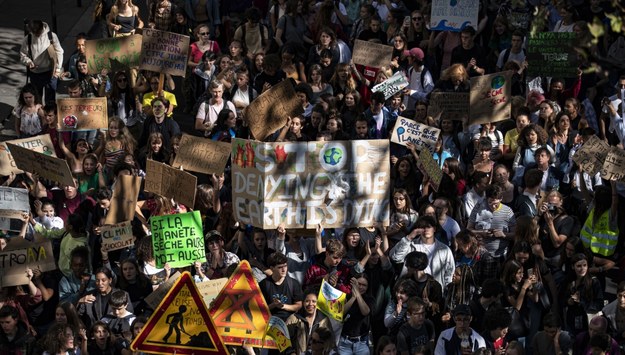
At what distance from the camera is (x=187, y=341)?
12.6 m

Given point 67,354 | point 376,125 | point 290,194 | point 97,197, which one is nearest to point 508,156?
point 376,125

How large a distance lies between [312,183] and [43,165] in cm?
318

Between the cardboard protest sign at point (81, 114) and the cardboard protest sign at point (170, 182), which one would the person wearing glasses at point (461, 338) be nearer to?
the cardboard protest sign at point (170, 182)

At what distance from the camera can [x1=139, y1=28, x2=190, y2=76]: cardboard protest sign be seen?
2008 centimetres

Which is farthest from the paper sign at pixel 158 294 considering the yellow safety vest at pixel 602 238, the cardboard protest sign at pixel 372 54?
the cardboard protest sign at pixel 372 54

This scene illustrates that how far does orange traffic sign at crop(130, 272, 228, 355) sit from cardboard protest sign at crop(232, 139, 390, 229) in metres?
3.17

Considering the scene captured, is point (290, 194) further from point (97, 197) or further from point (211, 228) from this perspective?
point (97, 197)

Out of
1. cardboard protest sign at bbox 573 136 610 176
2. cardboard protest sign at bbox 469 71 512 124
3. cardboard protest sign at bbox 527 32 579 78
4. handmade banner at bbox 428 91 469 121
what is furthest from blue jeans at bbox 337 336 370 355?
cardboard protest sign at bbox 527 32 579 78

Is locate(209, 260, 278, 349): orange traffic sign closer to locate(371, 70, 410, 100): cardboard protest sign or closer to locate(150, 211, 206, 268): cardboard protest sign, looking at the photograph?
locate(150, 211, 206, 268): cardboard protest sign

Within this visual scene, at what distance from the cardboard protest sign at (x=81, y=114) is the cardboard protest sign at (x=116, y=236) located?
312 centimetres

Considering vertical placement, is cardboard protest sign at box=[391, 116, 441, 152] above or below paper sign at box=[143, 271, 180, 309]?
above

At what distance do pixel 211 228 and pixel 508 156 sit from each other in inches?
137

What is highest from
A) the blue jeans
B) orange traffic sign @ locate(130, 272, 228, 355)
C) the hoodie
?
the hoodie

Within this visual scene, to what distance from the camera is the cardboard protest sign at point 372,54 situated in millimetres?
20047
